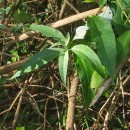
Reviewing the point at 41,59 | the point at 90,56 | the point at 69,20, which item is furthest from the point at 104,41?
the point at 69,20

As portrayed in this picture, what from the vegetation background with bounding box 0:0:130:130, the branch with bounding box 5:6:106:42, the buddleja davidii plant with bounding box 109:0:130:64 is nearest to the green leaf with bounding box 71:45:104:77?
the vegetation background with bounding box 0:0:130:130

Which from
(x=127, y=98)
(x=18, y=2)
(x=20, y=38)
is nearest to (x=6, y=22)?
(x=18, y=2)

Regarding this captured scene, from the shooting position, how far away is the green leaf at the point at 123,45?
3.03 ft

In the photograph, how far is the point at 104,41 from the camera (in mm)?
895

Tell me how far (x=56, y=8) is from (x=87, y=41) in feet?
3.25

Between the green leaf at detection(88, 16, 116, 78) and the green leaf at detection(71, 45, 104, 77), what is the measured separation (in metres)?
0.03

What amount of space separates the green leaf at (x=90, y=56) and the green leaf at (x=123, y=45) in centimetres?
6

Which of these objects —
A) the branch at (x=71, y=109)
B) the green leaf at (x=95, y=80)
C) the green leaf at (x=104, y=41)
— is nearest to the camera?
the green leaf at (x=104, y=41)

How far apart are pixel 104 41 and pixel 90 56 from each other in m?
0.05

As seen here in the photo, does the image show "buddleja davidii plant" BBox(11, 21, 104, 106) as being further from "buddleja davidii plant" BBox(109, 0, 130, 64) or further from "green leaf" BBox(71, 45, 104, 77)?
"buddleja davidii plant" BBox(109, 0, 130, 64)

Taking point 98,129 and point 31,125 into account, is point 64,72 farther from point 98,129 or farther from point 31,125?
point 31,125

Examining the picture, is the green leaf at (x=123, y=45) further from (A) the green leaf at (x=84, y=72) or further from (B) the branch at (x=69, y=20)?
(B) the branch at (x=69, y=20)

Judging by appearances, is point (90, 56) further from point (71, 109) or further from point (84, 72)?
point (71, 109)

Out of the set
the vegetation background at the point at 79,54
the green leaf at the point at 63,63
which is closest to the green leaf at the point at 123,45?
the vegetation background at the point at 79,54
